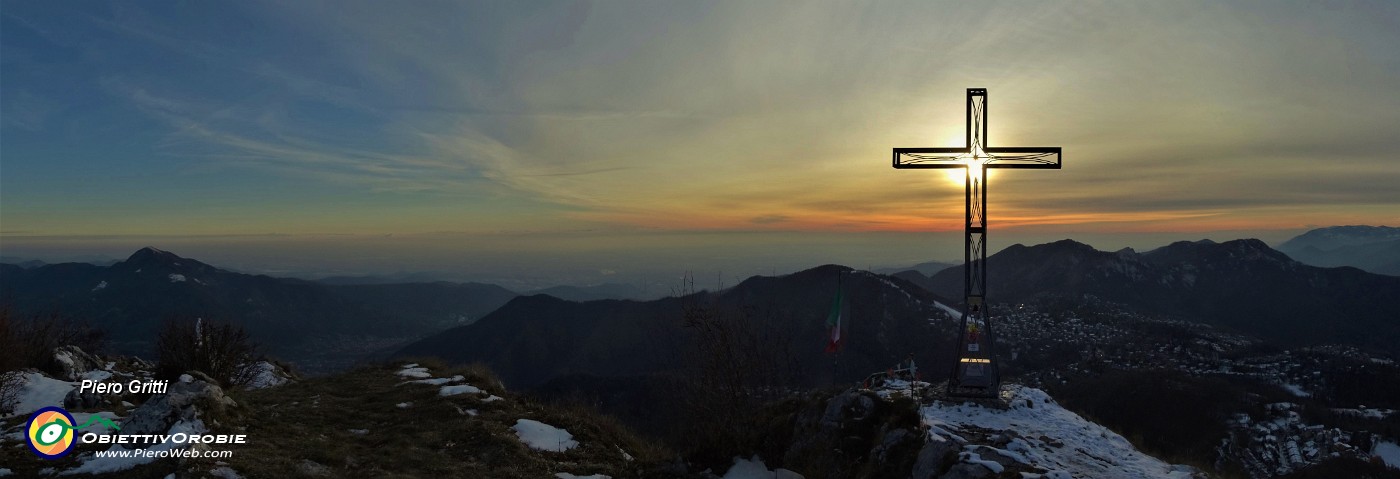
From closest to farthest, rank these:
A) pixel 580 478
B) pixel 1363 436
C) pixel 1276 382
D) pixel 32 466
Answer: pixel 32 466 < pixel 580 478 < pixel 1363 436 < pixel 1276 382

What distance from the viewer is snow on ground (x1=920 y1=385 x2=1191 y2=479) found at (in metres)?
14.5

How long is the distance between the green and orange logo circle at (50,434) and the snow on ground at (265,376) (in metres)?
20.6

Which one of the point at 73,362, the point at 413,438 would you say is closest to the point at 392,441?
the point at 413,438

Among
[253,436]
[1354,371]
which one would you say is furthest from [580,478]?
[1354,371]

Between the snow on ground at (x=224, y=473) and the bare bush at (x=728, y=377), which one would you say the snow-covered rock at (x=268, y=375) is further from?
the bare bush at (x=728, y=377)

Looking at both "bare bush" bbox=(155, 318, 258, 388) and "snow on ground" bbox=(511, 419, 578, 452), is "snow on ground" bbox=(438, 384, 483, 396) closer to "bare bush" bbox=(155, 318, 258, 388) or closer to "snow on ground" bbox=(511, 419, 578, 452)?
"snow on ground" bbox=(511, 419, 578, 452)

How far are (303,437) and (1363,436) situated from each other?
150 metres

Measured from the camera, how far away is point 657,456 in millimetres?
19219

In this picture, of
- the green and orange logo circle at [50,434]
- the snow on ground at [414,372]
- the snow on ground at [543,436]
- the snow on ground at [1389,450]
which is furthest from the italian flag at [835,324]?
the snow on ground at [1389,450]

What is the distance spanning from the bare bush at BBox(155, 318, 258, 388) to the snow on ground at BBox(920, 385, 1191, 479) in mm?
30197

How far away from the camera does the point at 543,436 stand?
18875 millimetres

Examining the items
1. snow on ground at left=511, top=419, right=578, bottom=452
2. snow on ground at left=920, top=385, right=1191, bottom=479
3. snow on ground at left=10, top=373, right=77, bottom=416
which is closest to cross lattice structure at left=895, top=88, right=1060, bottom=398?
snow on ground at left=920, top=385, right=1191, bottom=479

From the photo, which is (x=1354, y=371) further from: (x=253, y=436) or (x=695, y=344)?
(x=253, y=436)

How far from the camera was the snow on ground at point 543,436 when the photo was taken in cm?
1798
